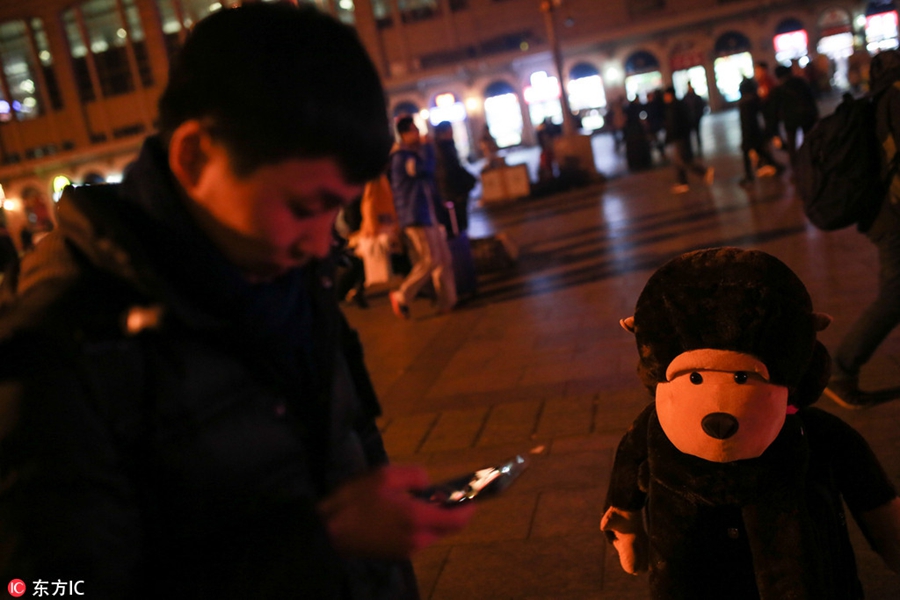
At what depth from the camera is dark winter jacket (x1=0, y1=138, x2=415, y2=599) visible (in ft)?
3.05

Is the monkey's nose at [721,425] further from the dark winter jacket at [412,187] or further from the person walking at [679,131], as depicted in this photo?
the person walking at [679,131]

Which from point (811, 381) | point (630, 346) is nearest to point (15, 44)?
point (630, 346)

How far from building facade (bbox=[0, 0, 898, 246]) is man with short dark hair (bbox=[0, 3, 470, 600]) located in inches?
1347

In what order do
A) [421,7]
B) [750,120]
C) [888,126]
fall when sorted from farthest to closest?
[421,7] → [750,120] → [888,126]

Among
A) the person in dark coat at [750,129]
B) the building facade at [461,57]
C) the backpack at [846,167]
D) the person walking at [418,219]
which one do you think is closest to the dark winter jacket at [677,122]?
the person in dark coat at [750,129]

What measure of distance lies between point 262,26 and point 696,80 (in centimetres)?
4032

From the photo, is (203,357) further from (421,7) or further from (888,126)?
(421,7)

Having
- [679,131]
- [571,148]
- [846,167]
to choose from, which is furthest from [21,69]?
[846,167]

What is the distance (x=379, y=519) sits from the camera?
109 centimetres

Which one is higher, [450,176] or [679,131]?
[450,176]

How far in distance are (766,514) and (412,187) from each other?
591 cm

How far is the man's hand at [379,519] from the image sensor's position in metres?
1.08

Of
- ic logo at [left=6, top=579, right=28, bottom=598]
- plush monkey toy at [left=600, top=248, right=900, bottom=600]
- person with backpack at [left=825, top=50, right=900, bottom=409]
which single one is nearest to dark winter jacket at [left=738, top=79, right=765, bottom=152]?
person with backpack at [left=825, top=50, right=900, bottom=409]

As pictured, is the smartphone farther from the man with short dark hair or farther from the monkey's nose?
the monkey's nose
